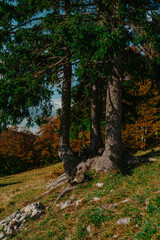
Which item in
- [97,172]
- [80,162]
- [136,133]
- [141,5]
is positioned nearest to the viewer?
[141,5]

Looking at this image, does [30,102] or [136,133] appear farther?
[136,133]

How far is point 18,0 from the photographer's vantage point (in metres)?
7.18

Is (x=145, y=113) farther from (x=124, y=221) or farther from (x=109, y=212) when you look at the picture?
(x=124, y=221)

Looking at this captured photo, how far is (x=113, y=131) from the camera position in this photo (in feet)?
22.1

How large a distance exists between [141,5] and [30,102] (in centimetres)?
535

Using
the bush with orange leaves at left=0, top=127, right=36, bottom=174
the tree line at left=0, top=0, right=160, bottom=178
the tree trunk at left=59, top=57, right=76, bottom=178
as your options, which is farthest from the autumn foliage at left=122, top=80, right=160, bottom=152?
the bush with orange leaves at left=0, top=127, right=36, bottom=174

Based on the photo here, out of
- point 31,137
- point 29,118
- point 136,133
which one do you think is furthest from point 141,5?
point 31,137

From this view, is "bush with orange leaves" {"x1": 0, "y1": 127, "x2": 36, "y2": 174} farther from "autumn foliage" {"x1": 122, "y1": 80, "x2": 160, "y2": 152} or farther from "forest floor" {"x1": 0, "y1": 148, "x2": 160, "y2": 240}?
"forest floor" {"x1": 0, "y1": 148, "x2": 160, "y2": 240}

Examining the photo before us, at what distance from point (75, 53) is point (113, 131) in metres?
3.45

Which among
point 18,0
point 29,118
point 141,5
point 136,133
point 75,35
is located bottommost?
point 136,133

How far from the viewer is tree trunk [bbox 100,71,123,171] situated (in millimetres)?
6672

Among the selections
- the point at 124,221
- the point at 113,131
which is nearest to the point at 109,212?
the point at 124,221

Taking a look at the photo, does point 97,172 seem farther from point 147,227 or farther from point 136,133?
point 136,133

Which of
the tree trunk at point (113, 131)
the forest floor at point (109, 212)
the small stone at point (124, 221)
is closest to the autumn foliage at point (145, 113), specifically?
the tree trunk at point (113, 131)
